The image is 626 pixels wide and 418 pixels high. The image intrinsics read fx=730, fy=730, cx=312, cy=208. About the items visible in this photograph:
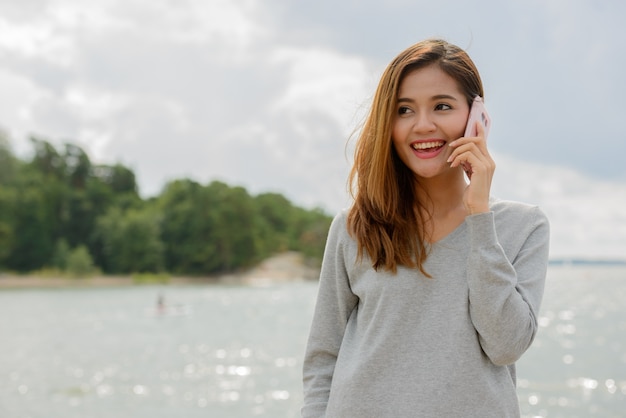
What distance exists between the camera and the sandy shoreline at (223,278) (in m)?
67.8

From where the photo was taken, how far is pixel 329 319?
Answer: 2119mm

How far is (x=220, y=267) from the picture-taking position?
266ft

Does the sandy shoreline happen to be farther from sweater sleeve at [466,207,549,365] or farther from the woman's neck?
sweater sleeve at [466,207,549,365]

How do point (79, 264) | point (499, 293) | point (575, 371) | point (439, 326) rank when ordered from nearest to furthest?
point (499, 293), point (439, 326), point (575, 371), point (79, 264)

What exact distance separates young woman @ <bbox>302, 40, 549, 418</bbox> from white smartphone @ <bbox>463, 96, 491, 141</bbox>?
19 millimetres

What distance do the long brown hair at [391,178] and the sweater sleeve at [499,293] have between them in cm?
18

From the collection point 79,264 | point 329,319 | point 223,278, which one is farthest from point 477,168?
point 223,278

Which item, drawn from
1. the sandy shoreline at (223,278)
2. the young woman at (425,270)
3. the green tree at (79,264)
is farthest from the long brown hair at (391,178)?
the green tree at (79,264)

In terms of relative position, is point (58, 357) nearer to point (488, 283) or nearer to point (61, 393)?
point (61, 393)

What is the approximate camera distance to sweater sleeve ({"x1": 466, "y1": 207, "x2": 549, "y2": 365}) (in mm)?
1795

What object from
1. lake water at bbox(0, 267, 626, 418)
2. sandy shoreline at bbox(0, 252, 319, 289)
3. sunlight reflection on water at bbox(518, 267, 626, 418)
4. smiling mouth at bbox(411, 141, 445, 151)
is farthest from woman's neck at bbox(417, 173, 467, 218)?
sandy shoreline at bbox(0, 252, 319, 289)

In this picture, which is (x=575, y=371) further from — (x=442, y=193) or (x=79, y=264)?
(x=79, y=264)

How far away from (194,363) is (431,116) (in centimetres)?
2211

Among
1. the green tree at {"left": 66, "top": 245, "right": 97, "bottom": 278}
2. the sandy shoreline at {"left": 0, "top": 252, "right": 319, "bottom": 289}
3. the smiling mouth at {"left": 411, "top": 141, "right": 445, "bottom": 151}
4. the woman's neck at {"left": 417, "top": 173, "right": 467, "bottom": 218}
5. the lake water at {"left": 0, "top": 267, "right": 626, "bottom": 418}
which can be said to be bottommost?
the sandy shoreline at {"left": 0, "top": 252, "right": 319, "bottom": 289}
